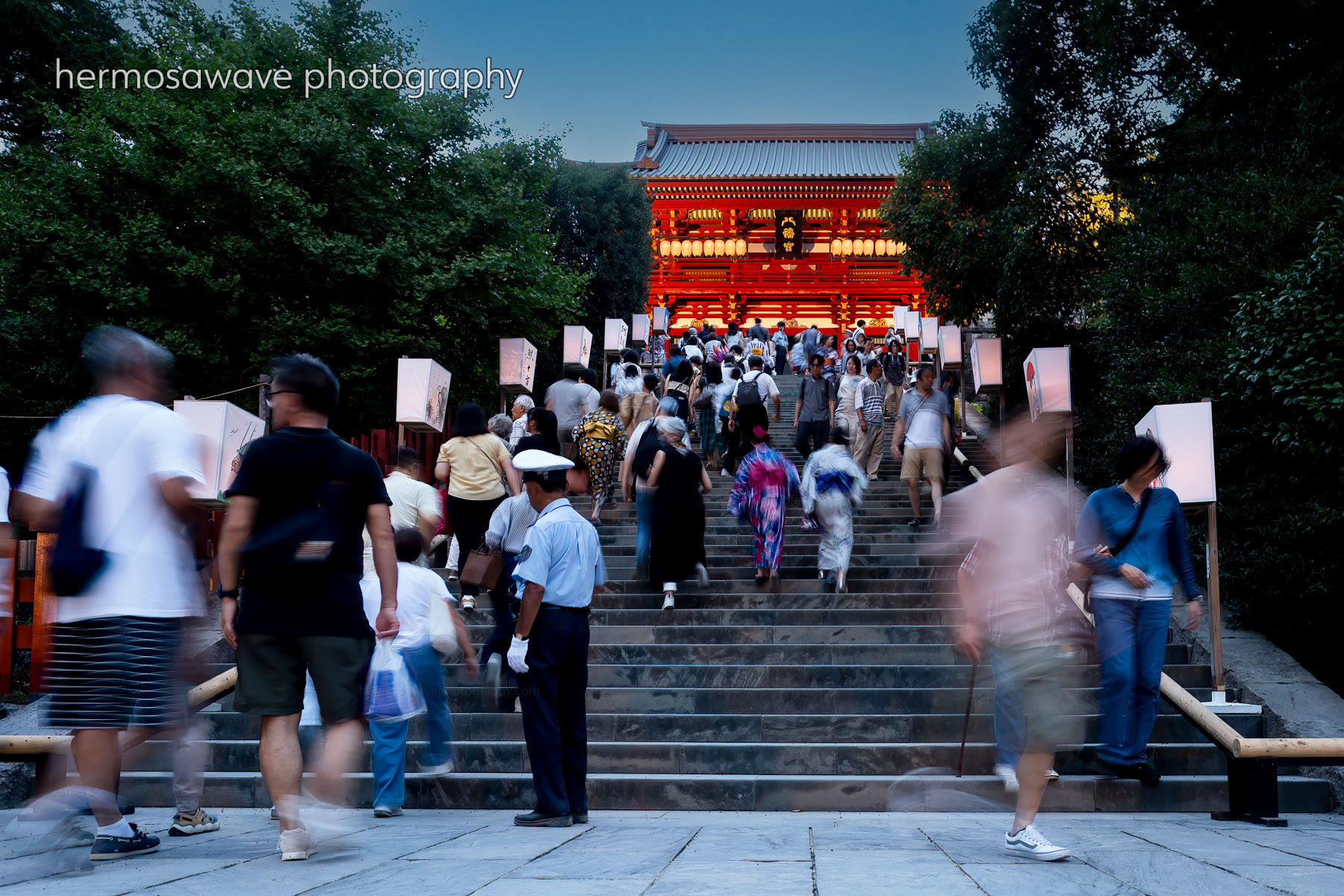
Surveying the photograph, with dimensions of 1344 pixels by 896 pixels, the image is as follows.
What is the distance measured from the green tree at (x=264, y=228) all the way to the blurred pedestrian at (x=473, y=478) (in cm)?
567

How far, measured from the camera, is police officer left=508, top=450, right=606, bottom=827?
15.3 feet

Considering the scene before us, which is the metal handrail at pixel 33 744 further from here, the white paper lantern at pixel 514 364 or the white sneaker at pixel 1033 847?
the white paper lantern at pixel 514 364

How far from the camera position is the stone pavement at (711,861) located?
3.21 m

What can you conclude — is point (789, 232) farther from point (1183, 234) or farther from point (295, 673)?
point (295, 673)

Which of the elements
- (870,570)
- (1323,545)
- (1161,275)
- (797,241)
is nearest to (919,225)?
(1161,275)

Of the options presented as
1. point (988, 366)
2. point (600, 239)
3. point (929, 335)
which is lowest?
point (988, 366)

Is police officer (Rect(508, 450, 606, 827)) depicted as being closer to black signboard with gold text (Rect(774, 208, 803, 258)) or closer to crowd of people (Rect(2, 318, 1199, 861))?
crowd of people (Rect(2, 318, 1199, 861))

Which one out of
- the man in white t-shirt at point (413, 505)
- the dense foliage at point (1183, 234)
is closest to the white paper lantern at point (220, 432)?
the man in white t-shirt at point (413, 505)

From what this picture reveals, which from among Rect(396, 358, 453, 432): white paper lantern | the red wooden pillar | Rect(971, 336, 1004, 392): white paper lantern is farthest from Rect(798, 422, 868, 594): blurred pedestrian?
the red wooden pillar

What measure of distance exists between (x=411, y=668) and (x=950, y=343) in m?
11.9

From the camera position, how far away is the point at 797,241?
34125 millimetres

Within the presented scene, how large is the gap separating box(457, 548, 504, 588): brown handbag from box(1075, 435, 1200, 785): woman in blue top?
3.01 m

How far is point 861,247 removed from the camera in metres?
33.7

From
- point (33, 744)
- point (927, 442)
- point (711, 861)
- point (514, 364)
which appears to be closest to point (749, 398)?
point (927, 442)
